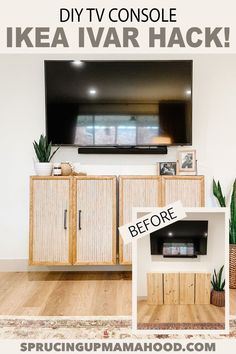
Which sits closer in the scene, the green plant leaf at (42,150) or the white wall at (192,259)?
the white wall at (192,259)

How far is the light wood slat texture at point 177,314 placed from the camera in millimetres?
1208

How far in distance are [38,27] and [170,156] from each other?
1675 millimetres

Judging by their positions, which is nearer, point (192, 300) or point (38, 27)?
point (192, 300)

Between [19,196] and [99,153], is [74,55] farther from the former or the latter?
[19,196]

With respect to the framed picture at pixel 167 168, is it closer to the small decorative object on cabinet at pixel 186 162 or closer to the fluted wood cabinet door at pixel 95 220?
the small decorative object on cabinet at pixel 186 162

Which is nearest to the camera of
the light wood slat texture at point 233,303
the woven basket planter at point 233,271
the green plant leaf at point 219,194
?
the light wood slat texture at point 233,303

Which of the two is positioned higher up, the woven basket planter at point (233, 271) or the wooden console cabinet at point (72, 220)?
the wooden console cabinet at point (72, 220)

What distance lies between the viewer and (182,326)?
1.28 m

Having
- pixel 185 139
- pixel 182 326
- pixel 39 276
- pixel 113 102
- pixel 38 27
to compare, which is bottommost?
pixel 39 276

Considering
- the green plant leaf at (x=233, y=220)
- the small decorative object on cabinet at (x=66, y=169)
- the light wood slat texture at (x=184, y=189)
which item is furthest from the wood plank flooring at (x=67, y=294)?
the small decorative object on cabinet at (x=66, y=169)

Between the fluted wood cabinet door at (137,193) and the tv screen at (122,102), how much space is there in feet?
1.17

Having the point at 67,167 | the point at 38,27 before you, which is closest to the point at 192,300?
the point at 38,27

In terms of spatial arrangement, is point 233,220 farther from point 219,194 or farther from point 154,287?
point 154,287

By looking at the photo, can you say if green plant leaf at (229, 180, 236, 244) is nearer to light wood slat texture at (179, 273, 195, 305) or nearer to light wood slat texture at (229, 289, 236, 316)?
light wood slat texture at (229, 289, 236, 316)
